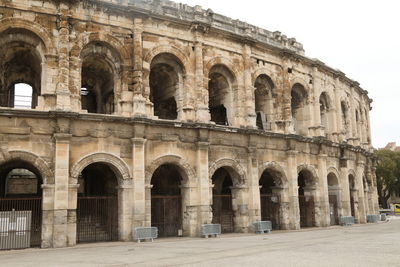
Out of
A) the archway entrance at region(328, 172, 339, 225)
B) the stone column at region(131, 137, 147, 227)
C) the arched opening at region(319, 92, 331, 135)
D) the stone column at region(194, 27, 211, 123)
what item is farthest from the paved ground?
the arched opening at region(319, 92, 331, 135)

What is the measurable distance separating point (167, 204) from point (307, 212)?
7.22m

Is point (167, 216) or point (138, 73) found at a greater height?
point (138, 73)

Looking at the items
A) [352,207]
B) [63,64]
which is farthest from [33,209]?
[352,207]

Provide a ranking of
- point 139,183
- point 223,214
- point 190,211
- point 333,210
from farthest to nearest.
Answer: point 333,210 < point 223,214 < point 190,211 < point 139,183

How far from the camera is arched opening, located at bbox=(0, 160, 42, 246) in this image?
12.4 m

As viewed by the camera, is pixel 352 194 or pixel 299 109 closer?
pixel 299 109

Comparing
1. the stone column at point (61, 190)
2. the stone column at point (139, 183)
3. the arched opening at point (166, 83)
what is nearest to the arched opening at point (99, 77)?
the arched opening at point (166, 83)

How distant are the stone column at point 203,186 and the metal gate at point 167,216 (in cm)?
146

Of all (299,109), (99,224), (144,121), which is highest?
(299,109)

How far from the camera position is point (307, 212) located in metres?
20.2

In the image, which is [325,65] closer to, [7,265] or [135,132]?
[135,132]

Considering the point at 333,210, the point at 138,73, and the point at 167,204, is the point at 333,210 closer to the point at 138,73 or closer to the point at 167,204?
the point at 167,204

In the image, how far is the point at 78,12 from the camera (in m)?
14.4

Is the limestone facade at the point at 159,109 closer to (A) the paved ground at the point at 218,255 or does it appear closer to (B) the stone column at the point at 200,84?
(B) the stone column at the point at 200,84
